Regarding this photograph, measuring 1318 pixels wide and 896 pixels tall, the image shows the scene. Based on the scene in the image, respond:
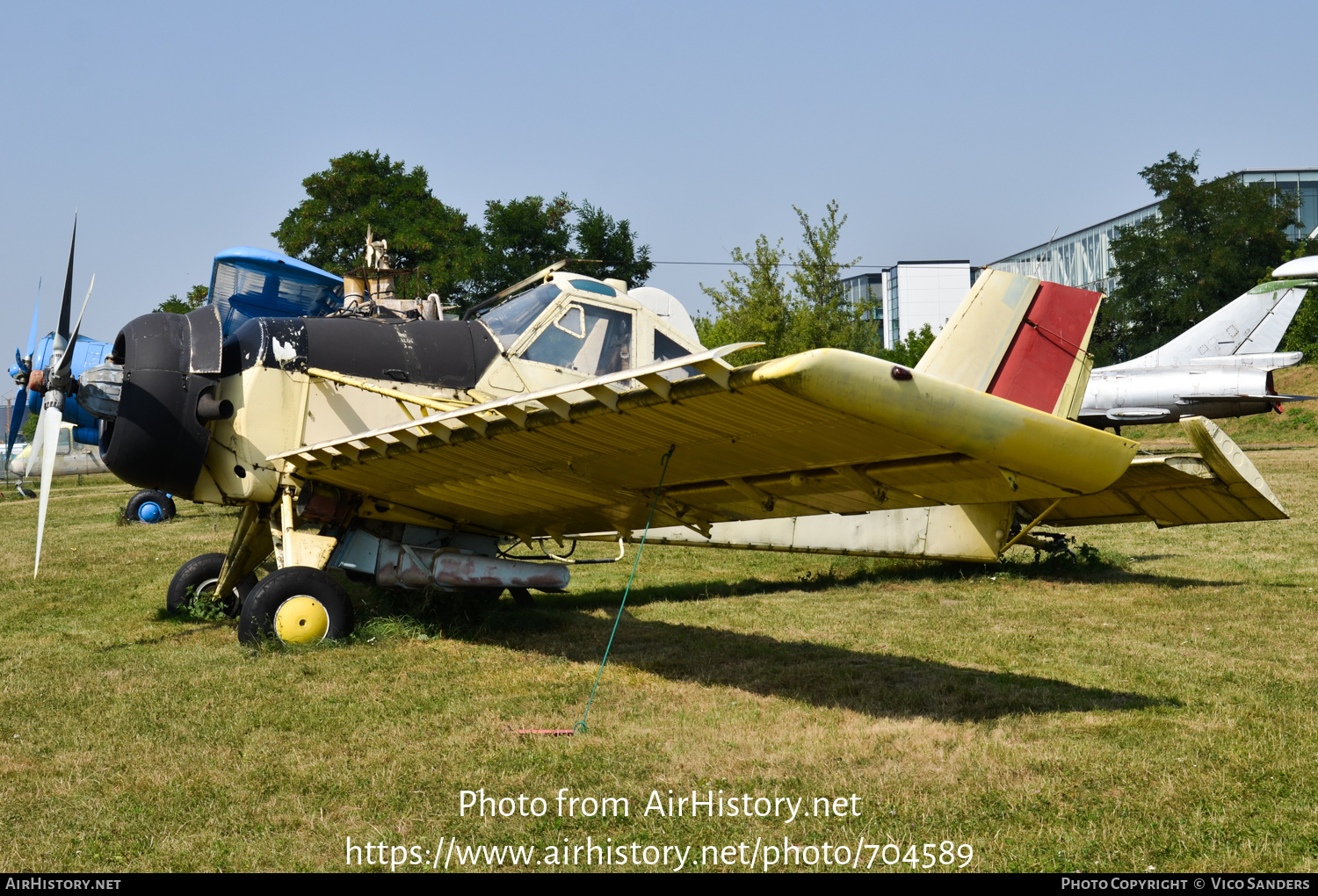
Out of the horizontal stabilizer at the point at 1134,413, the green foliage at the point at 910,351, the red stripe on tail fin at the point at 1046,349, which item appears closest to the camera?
the red stripe on tail fin at the point at 1046,349

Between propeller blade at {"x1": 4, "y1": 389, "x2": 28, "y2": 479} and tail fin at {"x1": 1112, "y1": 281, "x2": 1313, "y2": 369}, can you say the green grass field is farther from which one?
tail fin at {"x1": 1112, "y1": 281, "x2": 1313, "y2": 369}

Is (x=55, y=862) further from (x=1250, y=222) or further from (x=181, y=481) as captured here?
(x=1250, y=222)

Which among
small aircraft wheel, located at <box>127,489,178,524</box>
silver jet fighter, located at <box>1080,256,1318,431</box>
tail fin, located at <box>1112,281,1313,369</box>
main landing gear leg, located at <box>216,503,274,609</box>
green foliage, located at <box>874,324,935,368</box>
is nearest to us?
main landing gear leg, located at <box>216,503,274,609</box>

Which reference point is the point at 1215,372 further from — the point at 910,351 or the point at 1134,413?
the point at 910,351

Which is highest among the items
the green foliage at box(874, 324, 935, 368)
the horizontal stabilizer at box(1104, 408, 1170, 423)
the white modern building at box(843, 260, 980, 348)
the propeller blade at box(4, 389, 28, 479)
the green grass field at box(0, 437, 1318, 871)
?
the white modern building at box(843, 260, 980, 348)

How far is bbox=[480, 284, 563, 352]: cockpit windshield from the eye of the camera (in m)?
8.17

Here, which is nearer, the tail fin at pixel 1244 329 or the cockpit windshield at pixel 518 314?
the cockpit windshield at pixel 518 314

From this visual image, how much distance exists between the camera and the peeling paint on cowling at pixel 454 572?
8164 mm

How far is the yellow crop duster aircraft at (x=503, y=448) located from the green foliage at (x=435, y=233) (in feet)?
93.7

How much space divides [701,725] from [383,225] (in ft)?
118

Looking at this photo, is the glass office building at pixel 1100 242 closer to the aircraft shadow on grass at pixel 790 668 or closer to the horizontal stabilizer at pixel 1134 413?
the horizontal stabilizer at pixel 1134 413

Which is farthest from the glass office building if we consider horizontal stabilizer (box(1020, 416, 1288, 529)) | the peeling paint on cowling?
the peeling paint on cowling

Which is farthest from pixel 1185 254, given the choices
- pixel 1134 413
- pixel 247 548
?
pixel 247 548

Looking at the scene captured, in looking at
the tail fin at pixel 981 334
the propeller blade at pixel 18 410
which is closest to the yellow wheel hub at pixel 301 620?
the tail fin at pixel 981 334
